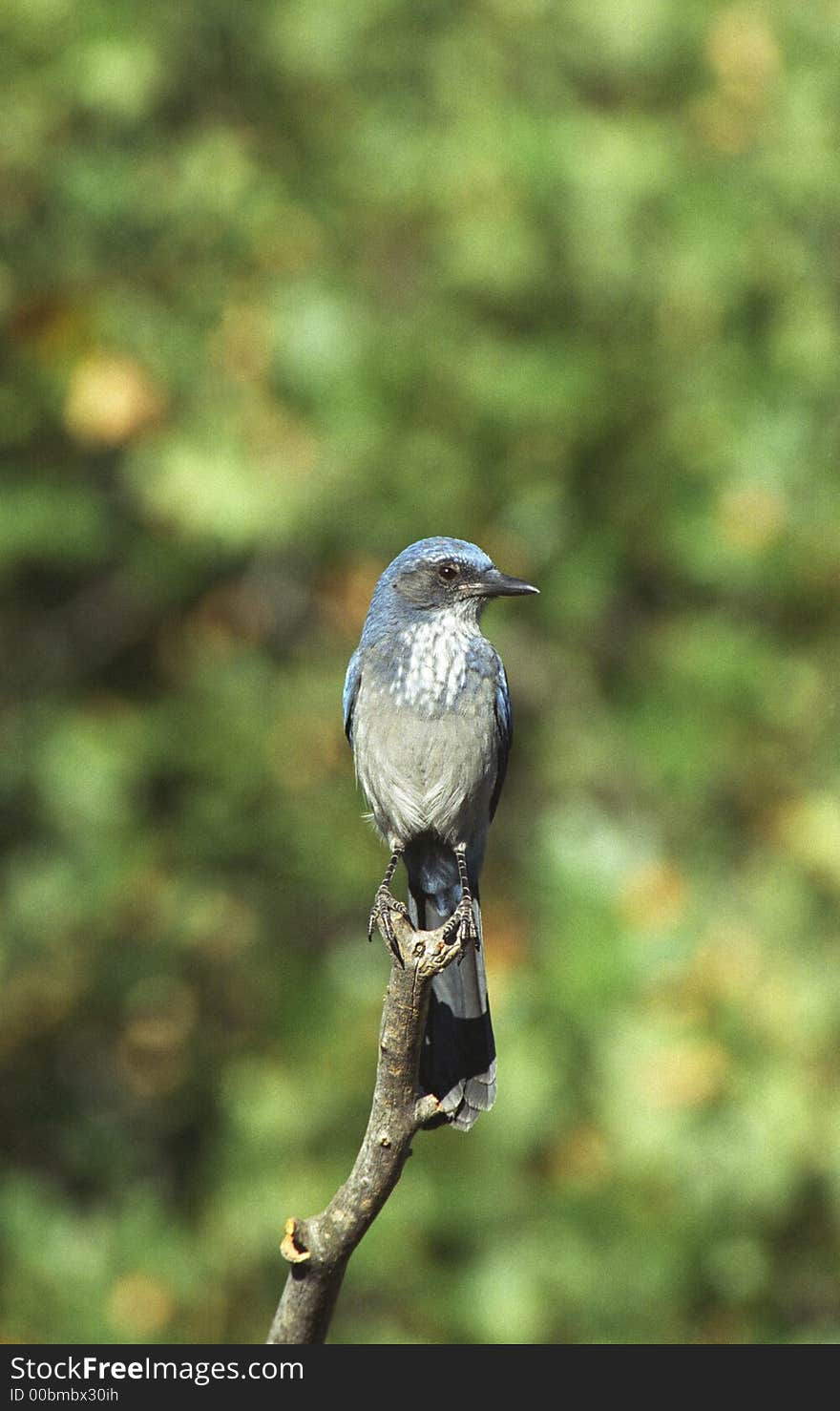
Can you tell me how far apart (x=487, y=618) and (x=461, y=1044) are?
4540mm

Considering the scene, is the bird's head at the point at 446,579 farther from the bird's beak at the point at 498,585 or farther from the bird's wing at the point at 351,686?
the bird's wing at the point at 351,686

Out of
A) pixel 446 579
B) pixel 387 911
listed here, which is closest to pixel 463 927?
pixel 387 911

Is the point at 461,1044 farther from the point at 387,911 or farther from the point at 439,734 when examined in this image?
the point at 439,734

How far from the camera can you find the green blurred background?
6.72 metres

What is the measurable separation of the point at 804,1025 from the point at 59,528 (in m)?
4.15

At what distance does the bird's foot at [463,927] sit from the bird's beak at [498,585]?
0.66 m

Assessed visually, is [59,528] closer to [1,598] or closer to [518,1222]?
[1,598]

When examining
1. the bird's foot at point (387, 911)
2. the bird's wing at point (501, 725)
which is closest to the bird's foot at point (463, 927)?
the bird's foot at point (387, 911)

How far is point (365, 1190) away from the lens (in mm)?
2441

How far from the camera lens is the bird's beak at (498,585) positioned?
10.3 feet

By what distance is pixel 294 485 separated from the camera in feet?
23.2
